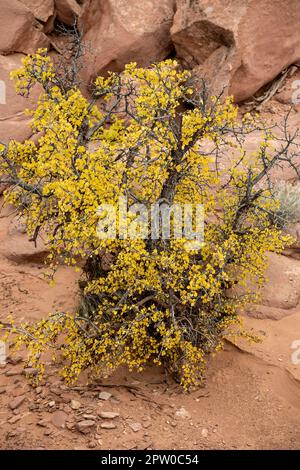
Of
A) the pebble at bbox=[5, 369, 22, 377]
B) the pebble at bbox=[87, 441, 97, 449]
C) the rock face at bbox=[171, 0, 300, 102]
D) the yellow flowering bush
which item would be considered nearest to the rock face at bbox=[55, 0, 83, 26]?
the rock face at bbox=[171, 0, 300, 102]

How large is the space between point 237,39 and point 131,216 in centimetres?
703

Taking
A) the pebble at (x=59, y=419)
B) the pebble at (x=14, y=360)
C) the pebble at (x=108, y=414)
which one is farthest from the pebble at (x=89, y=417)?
the pebble at (x=14, y=360)

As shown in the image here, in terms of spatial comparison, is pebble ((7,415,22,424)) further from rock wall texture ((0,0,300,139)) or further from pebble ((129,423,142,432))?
rock wall texture ((0,0,300,139))

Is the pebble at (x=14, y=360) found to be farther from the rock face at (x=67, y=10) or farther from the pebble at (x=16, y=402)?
the rock face at (x=67, y=10)

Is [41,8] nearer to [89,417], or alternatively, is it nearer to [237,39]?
[237,39]

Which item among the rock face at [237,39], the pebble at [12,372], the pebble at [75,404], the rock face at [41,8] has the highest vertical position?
the rock face at [41,8]

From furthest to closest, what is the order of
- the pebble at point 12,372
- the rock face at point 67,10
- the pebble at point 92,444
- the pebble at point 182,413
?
the rock face at point 67,10 → the pebble at point 12,372 → the pebble at point 182,413 → the pebble at point 92,444

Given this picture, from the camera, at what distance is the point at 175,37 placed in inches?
425

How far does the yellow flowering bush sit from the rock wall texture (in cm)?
509

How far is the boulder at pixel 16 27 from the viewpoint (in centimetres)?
1086

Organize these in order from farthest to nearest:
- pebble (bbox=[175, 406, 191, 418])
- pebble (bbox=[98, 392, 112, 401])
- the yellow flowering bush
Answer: pebble (bbox=[98, 392, 112, 401]), pebble (bbox=[175, 406, 191, 418]), the yellow flowering bush

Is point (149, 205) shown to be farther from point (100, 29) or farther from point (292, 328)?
point (100, 29)

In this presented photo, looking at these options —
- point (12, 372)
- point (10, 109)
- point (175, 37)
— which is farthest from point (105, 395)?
point (175, 37)

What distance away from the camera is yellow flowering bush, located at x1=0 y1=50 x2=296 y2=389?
5.10m
